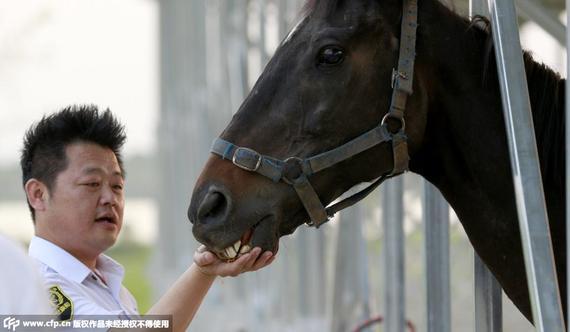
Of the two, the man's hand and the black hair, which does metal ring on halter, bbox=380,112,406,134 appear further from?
the black hair

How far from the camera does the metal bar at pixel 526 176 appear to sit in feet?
7.39

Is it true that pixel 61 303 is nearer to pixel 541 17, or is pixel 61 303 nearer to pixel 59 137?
pixel 59 137

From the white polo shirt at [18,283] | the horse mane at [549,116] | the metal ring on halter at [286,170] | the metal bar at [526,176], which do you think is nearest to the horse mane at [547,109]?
the horse mane at [549,116]

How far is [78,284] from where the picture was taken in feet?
8.84

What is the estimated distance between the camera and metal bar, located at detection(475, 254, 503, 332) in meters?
3.04

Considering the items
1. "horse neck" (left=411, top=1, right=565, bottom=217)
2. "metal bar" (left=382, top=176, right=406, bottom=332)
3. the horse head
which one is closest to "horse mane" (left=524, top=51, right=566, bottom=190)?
"horse neck" (left=411, top=1, right=565, bottom=217)

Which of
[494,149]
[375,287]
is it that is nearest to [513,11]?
[494,149]

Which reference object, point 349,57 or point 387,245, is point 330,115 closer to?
point 349,57

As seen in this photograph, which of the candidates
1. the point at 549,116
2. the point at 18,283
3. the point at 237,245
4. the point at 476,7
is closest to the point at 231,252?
the point at 237,245

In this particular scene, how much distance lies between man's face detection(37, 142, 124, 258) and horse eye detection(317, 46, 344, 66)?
2.14ft

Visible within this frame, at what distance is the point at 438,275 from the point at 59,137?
133 cm

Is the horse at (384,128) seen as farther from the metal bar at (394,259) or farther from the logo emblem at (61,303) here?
the metal bar at (394,259)

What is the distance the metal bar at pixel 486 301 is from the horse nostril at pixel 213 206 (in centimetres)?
82

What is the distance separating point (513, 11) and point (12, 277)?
1449 mm
